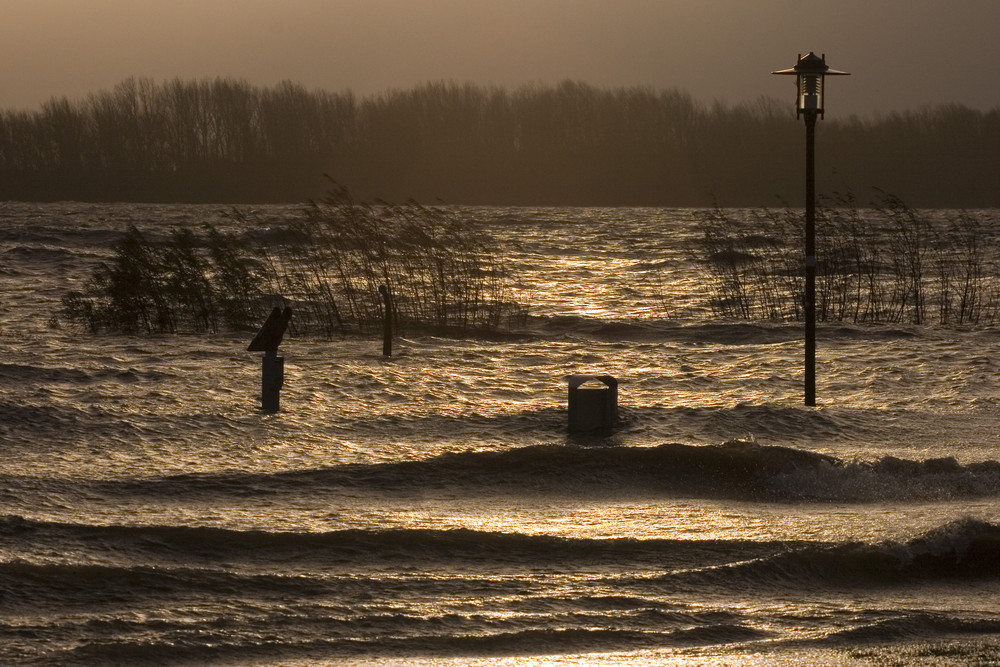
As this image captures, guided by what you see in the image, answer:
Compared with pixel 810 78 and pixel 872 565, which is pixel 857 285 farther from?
pixel 872 565

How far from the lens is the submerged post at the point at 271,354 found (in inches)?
475

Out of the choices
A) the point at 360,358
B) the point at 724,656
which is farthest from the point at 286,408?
the point at 724,656

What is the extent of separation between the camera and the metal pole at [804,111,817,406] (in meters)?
12.5

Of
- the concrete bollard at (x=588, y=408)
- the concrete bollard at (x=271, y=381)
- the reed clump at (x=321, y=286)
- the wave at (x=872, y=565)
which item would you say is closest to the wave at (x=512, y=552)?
the wave at (x=872, y=565)

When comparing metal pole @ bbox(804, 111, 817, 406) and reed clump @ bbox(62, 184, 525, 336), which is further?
reed clump @ bbox(62, 184, 525, 336)

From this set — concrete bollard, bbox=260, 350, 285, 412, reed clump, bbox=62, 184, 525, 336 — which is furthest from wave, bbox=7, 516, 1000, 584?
reed clump, bbox=62, 184, 525, 336

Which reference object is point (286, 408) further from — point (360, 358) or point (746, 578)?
point (746, 578)

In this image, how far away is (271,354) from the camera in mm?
12102

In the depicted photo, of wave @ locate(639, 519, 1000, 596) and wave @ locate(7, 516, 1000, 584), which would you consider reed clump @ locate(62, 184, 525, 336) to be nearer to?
wave @ locate(7, 516, 1000, 584)

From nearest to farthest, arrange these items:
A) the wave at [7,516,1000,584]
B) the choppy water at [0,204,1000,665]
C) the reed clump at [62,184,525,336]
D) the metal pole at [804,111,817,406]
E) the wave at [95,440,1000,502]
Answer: the choppy water at [0,204,1000,665], the wave at [7,516,1000,584], the wave at [95,440,1000,502], the metal pole at [804,111,817,406], the reed clump at [62,184,525,336]

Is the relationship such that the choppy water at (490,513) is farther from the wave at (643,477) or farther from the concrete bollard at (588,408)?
the concrete bollard at (588,408)

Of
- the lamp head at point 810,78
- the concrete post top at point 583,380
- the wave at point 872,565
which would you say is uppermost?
the lamp head at point 810,78

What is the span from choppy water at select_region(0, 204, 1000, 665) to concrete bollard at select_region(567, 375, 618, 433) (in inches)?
11.4

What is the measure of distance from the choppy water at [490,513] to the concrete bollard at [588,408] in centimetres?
29
